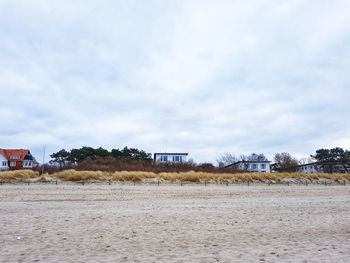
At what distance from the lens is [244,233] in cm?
807

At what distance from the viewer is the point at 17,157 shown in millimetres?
62094

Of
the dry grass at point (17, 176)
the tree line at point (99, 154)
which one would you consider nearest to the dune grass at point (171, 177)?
the dry grass at point (17, 176)

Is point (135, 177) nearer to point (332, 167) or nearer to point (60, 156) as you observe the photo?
point (60, 156)

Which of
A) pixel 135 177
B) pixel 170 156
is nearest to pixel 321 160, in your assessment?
pixel 170 156

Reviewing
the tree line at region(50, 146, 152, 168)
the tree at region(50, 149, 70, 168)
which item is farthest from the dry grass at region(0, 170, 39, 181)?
the tree at region(50, 149, 70, 168)

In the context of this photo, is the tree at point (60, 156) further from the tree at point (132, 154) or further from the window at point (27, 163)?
the tree at point (132, 154)

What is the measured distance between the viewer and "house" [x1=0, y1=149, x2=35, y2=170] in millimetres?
60812

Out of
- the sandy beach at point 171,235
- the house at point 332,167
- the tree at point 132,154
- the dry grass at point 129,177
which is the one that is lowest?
the sandy beach at point 171,235

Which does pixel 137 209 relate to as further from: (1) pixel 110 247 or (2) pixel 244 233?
(1) pixel 110 247

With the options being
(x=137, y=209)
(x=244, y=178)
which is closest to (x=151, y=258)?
(x=137, y=209)

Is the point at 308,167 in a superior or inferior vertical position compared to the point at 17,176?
superior

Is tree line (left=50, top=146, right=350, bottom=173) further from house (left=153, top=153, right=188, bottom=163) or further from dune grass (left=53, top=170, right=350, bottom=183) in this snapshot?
dune grass (left=53, top=170, right=350, bottom=183)

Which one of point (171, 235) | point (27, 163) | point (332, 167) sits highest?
point (27, 163)

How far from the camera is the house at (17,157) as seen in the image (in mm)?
60812
